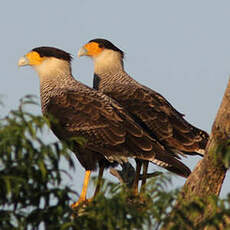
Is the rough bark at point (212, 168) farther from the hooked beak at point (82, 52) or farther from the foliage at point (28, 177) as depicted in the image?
the hooked beak at point (82, 52)

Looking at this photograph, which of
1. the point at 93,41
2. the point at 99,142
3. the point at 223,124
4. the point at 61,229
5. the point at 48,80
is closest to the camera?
the point at 61,229

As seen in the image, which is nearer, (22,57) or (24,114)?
(24,114)

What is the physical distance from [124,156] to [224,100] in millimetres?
2642

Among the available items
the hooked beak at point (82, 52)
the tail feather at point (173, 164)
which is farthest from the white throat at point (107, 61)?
the tail feather at point (173, 164)

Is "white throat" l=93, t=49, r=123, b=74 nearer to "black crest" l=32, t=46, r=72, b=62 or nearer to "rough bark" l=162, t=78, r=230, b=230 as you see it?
"black crest" l=32, t=46, r=72, b=62

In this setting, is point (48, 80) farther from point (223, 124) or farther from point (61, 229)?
point (61, 229)

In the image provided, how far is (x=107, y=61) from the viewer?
42.6 feet

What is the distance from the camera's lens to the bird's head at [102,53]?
1297cm

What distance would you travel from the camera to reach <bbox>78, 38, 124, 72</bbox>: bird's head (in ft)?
42.5

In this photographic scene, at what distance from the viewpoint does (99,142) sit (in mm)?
9766

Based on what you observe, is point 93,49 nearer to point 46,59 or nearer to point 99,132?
point 46,59

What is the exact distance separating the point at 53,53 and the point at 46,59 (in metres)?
0.16

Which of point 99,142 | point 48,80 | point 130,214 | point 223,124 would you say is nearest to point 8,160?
point 130,214

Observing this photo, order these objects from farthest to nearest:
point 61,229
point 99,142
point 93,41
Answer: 1. point 93,41
2. point 99,142
3. point 61,229
